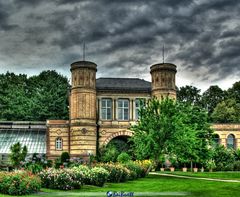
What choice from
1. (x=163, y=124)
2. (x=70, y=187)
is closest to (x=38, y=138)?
(x=163, y=124)

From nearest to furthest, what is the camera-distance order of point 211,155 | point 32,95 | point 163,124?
1. point 163,124
2. point 211,155
3. point 32,95

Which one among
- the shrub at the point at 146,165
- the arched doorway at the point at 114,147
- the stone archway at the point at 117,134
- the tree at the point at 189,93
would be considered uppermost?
the tree at the point at 189,93

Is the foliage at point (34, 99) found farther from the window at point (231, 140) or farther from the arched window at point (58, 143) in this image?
the window at point (231, 140)

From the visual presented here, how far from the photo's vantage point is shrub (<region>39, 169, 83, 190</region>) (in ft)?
73.4

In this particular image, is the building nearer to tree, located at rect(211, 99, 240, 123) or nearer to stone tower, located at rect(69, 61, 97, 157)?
stone tower, located at rect(69, 61, 97, 157)

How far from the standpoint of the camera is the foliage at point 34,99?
64688mm

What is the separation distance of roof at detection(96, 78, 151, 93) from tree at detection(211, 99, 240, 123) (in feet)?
60.5

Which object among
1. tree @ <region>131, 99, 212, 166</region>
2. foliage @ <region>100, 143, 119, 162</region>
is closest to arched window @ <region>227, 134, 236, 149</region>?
foliage @ <region>100, 143, 119, 162</region>

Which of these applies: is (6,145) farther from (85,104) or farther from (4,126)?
(85,104)

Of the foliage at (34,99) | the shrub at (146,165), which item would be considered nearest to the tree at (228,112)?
the foliage at (34,99)

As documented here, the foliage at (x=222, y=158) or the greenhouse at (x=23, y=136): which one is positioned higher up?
the greenhouse at (x=23, y=136)

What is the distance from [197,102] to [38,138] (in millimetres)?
37647

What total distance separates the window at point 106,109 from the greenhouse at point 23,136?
7.37 metres

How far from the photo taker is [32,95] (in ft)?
236
